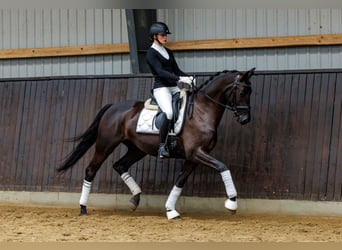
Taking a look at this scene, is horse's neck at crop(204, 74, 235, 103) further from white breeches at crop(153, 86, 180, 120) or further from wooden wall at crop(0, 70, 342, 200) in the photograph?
wooden wall at crop(0, 70, 342, 200)

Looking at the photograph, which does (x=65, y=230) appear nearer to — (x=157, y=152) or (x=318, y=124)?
(x=157, y=152)

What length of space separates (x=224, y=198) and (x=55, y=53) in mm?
3690

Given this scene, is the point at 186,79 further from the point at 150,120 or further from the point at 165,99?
the point at 150,120

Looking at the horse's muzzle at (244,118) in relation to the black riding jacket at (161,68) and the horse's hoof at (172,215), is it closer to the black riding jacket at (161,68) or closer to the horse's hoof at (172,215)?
the black riding jacket at (161,68)

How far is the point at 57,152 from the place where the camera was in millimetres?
10719

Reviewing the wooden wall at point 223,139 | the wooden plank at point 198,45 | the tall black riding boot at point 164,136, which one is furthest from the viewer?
the wooden plank at point 198,45

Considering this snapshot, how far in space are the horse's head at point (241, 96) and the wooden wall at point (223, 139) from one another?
94cm

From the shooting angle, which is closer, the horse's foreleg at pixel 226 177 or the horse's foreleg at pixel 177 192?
the horse's foreleg at pixel 226 177

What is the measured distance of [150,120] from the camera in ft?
29.9

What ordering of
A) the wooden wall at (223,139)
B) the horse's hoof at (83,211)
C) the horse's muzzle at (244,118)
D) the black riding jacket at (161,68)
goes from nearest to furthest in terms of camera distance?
the horse's muzzle at (244,118), the black riding jacket at (161,68), the wooden wall at (223,139), the horse's hoof at (83,211)

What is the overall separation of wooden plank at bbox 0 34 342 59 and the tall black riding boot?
1.93m

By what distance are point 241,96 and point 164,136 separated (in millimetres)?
1088

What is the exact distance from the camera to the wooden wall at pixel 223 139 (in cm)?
927

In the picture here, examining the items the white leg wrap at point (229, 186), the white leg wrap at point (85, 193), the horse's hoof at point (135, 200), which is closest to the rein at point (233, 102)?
the white leg wrap at point (229, 186)
